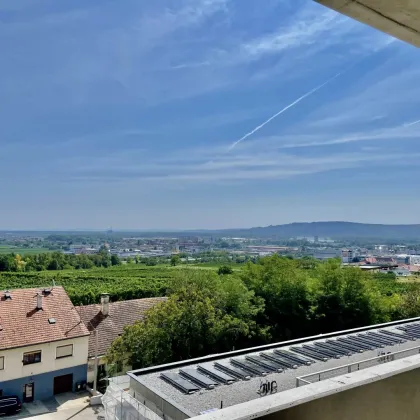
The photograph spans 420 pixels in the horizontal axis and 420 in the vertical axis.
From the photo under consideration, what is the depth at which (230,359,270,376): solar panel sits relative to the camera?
5.77 m

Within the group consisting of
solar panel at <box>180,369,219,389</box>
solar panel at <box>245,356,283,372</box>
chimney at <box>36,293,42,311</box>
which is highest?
solar panel at <box>180,369,219,389</box>

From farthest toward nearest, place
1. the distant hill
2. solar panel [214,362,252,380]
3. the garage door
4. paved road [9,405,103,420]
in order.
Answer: the distant hill < the garage door < paved road [9,405,103,420] < solar panel [214,362,252,380]

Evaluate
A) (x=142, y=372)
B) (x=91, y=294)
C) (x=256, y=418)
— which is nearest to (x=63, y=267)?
(x=91, y=294)

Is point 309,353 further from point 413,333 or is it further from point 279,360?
point 413,333

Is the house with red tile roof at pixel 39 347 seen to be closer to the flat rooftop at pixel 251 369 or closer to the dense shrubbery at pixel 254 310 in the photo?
the dense shrubbery at pixel 254 310

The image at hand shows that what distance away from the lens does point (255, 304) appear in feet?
39.2

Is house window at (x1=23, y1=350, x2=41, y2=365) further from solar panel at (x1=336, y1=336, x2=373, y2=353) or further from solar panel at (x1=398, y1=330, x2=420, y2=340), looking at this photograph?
solar panel at (x1=398, y1=330, x2=420, y2=340)

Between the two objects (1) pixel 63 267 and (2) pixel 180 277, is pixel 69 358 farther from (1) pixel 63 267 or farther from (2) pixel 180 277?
(1) pixel 63 267

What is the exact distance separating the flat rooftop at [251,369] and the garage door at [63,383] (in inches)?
220

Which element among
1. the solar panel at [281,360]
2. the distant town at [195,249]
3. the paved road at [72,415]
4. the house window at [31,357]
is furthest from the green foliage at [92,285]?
the distant town at [195,249]

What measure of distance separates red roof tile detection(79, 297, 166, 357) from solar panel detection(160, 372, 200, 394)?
6183 mm

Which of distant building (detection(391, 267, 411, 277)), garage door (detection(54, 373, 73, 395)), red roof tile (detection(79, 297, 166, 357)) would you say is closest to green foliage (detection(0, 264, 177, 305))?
red roof tile (detection(79, 297, 166, 357))

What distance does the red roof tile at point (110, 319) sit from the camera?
452 inches

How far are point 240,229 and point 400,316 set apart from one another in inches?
2369
